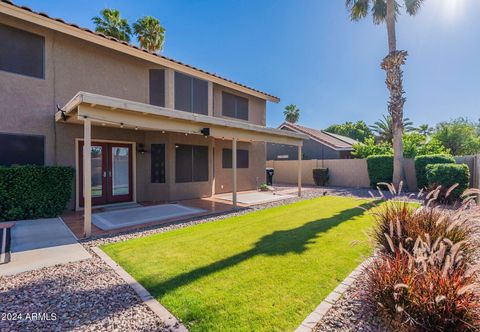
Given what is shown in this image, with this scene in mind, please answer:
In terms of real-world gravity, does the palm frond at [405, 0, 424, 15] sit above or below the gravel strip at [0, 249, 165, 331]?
above

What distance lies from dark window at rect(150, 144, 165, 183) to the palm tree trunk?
14.2m

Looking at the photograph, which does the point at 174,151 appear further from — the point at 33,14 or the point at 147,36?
the point at 147,36

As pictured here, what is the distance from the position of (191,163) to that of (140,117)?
564 centimetres

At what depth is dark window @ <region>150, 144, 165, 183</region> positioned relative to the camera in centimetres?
1265

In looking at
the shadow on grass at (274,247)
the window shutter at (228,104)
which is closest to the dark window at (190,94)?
the window shutter at (228,104)

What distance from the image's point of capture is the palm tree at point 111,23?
20.0 metres

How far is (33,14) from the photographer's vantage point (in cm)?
846

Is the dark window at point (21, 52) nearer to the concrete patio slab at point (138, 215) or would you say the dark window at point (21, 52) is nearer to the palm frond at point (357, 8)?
the concrete patio slab at point (138, 215)

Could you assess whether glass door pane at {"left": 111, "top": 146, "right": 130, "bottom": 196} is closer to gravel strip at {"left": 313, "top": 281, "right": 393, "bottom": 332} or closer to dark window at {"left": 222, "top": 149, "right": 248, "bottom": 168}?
dark window at {"left": 222, "top": 149, "right": 248, "bottom": 168}

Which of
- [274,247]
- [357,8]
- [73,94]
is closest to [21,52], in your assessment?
[73,94]

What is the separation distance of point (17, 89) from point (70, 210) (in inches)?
188

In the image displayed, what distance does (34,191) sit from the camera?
333 inches

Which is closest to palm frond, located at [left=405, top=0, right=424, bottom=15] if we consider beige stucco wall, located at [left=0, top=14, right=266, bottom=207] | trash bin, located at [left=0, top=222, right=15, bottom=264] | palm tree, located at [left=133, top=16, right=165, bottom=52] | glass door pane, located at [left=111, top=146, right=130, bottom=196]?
beige stucco wall, located at [left=0, top=14, right=266, bottom=207]

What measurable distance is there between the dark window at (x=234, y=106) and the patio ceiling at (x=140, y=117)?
4.23m
